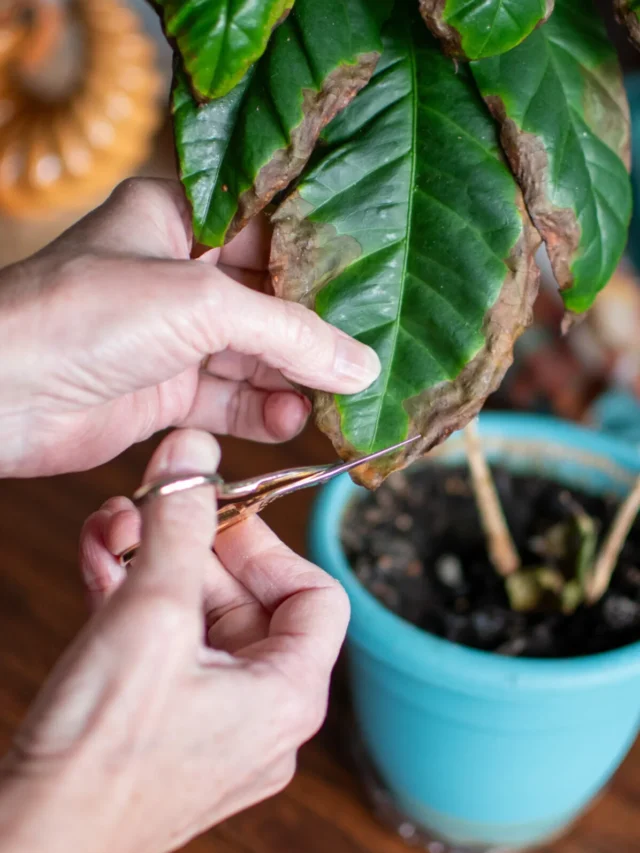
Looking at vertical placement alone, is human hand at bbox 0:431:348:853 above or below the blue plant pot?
above

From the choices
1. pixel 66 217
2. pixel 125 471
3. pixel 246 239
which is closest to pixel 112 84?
pixel 66 217

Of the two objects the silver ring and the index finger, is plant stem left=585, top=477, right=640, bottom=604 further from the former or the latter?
the silver ring

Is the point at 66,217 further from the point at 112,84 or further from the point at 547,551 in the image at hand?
the point at 547,551

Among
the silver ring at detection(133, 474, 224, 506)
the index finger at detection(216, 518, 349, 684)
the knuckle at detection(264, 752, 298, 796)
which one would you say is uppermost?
the silver ring at detection(133, 474, 224, 506)

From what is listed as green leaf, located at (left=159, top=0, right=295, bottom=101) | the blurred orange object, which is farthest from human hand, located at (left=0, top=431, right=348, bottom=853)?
the blurred orange object

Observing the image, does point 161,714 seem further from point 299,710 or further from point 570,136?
point 570,136
